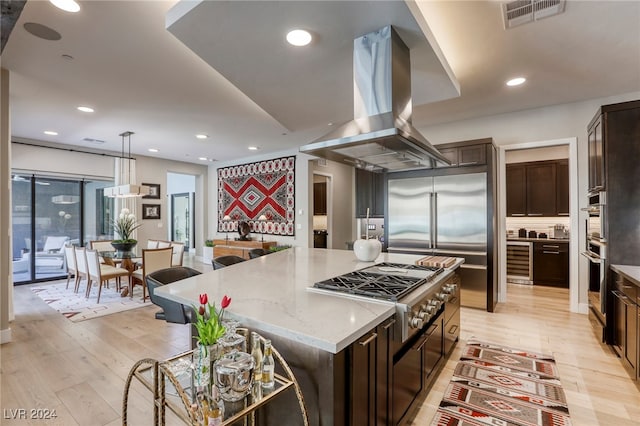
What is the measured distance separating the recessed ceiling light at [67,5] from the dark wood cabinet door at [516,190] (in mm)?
6666

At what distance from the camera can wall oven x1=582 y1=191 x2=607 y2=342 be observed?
292cm

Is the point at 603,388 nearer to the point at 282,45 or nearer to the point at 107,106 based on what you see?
the point at 282,45

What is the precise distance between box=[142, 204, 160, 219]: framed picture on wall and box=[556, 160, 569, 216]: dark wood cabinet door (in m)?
8.70

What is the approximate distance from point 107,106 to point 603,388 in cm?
603

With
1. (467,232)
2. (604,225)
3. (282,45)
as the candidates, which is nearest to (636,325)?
(604,225)

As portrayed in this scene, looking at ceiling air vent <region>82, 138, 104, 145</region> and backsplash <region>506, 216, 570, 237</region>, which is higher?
ceiling air vent <region>82, 138, 104, 145</region>

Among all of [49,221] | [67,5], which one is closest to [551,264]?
[67,5]

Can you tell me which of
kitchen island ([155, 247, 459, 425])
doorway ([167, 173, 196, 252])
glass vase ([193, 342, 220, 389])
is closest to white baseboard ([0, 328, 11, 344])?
kitchen island ([155, 247, 459, 425])

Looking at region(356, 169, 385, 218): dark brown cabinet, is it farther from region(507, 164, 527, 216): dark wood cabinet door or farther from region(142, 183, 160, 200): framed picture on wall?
region(142, 183, 160, 200): framed picture on wall

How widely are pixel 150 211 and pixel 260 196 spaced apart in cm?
273

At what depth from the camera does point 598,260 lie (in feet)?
9.86

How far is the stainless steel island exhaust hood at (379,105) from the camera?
1.95 meters

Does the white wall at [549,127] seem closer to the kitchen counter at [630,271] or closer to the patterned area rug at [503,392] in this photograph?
the kitchen counter at [630,271]

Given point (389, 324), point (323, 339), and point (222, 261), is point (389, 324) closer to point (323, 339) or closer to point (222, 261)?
Result: point (323, 339)
